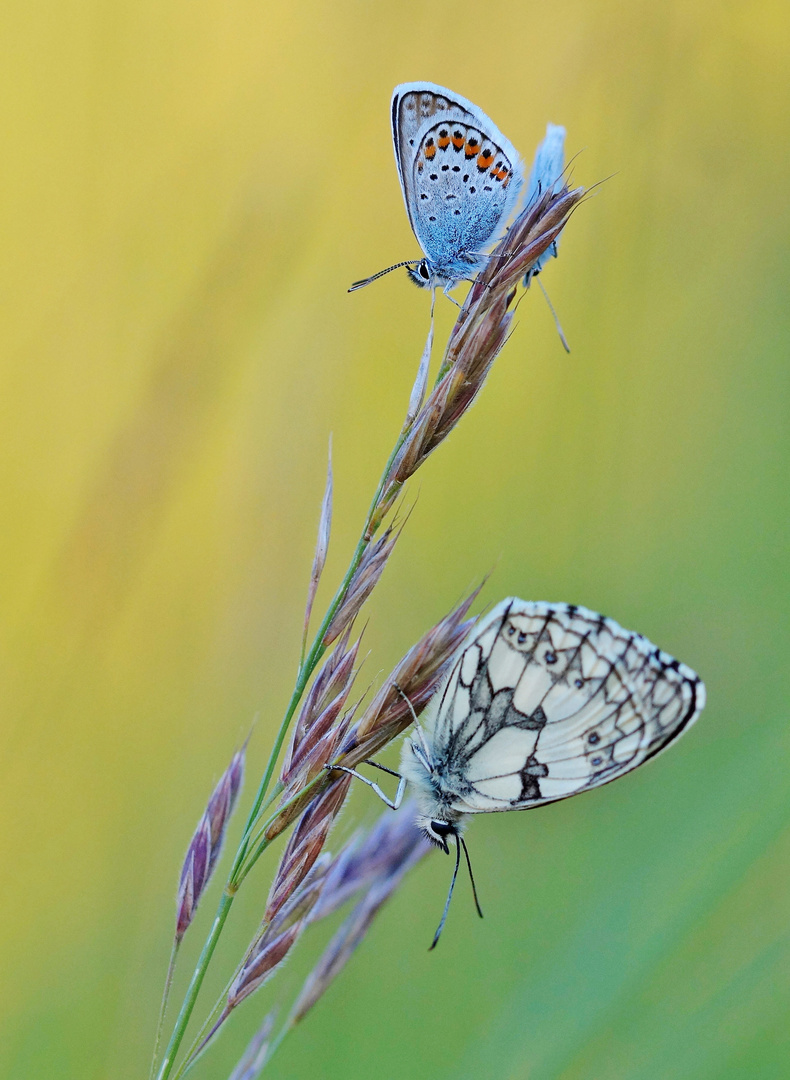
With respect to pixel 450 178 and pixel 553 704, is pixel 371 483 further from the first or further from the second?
pixel 553 704

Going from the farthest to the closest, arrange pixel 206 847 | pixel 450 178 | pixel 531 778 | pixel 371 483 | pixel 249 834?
1. pixel 371 483
2. pixel 450 178
3. pixel 531 778
4. pixel 206 847
5. pixel 249 834

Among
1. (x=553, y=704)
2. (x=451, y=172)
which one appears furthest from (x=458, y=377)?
(x=451, y=172)

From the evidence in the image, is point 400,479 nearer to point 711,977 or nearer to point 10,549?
point 711,977

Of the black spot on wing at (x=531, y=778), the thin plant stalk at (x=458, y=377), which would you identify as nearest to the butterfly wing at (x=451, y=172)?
the thin plant stalk at (x=458, y=377)

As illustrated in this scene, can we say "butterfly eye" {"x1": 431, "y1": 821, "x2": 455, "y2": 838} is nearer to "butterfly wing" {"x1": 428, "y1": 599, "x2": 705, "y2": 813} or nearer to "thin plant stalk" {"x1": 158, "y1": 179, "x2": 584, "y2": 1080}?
"butterfly wing" {"x1": 428, "y1": 599, "x2": 705, "y2": 813}

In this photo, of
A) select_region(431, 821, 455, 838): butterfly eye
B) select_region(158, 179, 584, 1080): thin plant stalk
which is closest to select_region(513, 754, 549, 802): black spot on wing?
select_region(431, 821, 455, 838): butterfly eye

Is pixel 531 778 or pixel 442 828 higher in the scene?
pixel 531 778

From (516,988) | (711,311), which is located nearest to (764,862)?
(516,988)

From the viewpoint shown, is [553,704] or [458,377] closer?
[458,377]
